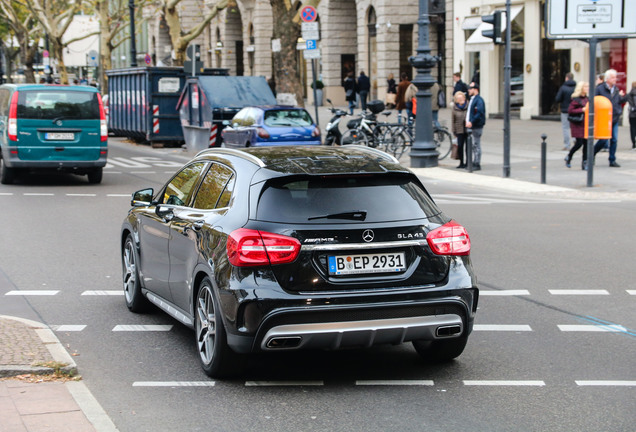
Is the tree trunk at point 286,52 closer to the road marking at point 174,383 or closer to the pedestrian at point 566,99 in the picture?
the pedestrian at point 566,99

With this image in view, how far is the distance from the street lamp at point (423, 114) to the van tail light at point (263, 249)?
1668 cm

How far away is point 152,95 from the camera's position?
30469mm

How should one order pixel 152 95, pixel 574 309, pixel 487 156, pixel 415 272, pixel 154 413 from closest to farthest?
pixel 154 413 < pixel 415 272 < pixel 574 309 < pixel 487 156 < pixel 152 95

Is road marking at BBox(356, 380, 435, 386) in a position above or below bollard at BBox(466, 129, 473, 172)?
below

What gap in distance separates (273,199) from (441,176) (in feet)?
48.5

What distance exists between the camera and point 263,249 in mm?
6035

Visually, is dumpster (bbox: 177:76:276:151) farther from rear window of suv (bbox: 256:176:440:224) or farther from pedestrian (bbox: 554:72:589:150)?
rear window of suv (bbox: 256:176:440:224)

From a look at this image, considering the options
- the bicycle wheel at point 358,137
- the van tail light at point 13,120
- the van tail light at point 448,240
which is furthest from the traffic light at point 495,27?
the van tail light at point 448,240

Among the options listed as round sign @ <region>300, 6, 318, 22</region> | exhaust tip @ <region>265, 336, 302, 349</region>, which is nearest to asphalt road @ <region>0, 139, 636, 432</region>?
exhaust tip @ <region>265, 336, 302, 349</region>

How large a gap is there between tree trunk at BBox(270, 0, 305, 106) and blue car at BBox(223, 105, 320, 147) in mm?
6362

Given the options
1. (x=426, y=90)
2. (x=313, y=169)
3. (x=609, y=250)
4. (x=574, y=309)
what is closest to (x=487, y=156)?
(x=426, y=90)

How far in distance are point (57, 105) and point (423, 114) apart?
7.79m

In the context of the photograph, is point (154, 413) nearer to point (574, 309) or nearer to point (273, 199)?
point (273, 199)

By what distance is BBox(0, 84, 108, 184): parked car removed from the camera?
19297 millimetres
